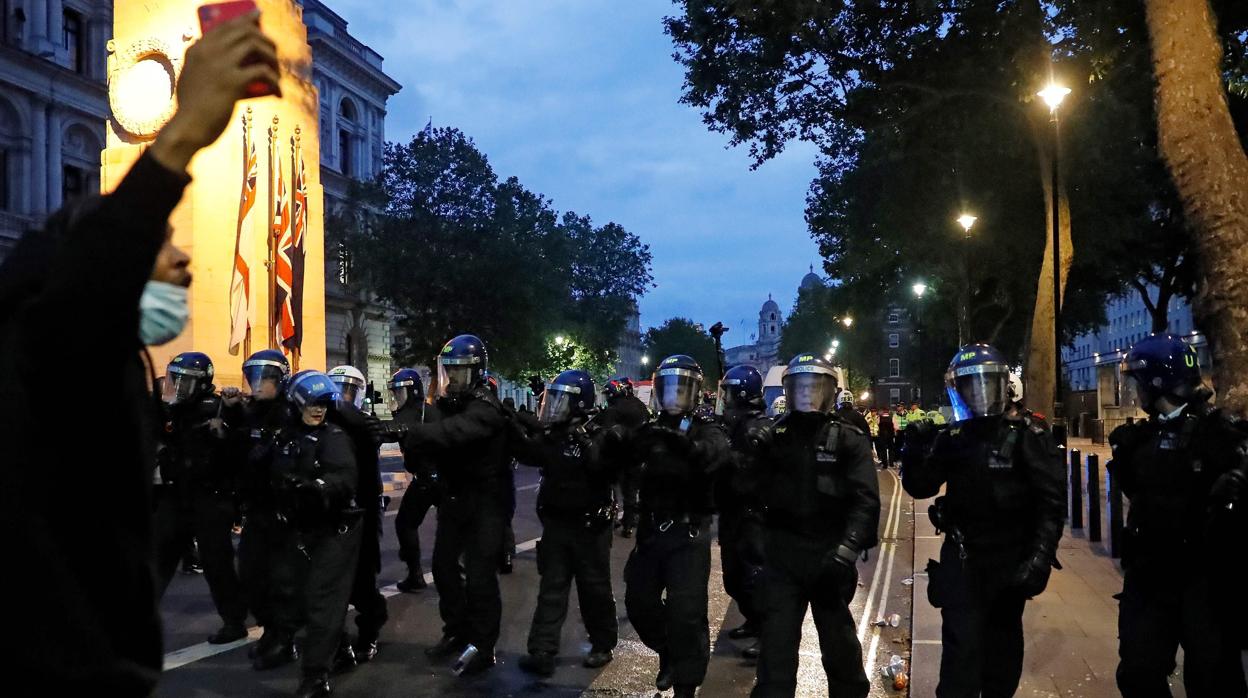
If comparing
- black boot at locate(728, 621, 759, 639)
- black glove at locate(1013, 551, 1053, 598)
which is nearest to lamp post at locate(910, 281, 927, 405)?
black boot at locate(728, 621, 759, 639)

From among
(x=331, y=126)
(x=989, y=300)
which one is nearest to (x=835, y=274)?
(x=989, y=300)

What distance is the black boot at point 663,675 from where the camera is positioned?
599 cm

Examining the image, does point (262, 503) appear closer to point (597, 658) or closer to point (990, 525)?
point (597, 658)

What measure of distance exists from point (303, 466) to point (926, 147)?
1924 centimetres

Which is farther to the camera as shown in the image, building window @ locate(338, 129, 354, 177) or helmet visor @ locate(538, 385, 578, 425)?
building window @ locate(338, 129, 354, 177)

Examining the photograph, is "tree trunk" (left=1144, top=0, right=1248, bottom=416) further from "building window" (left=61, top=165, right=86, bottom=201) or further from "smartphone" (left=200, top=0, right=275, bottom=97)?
"building window" (left=61, top=165, right=86, bottom=201)

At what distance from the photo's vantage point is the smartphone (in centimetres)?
167

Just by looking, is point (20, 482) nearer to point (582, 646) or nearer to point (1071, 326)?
point (582, 646)

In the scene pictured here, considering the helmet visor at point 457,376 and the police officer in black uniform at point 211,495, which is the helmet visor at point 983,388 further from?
the police officer in black uniform at point 211,495

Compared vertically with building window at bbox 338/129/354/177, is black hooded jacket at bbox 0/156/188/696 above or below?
below

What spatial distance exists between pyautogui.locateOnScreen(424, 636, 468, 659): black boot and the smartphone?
221 inches

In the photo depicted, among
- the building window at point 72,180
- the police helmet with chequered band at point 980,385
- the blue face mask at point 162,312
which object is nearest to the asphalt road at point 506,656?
the police helmet with chequered band at point 980,385

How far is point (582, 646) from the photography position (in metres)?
7.35

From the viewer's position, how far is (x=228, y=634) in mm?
7234
